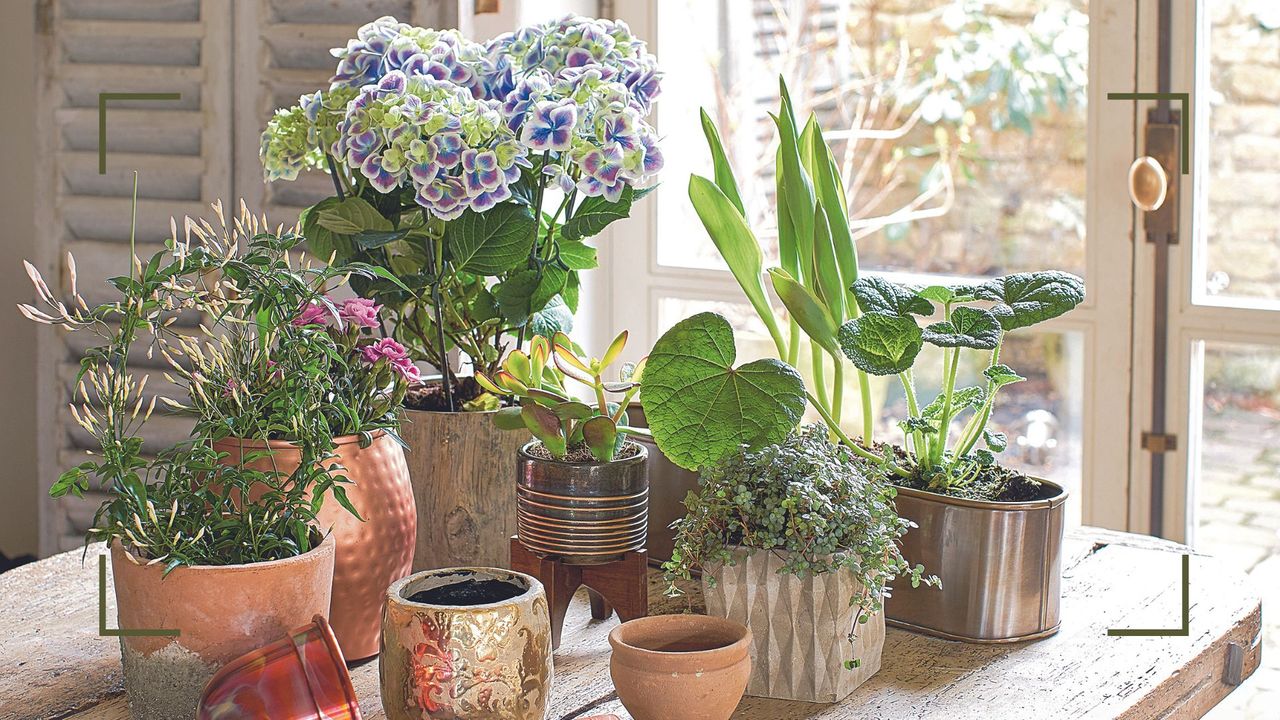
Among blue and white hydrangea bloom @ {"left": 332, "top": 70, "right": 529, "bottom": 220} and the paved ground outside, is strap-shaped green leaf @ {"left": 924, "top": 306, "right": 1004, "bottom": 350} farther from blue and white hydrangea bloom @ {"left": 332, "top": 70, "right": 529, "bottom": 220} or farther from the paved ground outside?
the paved ground outside

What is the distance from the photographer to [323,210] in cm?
112

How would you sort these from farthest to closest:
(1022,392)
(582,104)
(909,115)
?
(909,115) → (1022,392) → (582,104)

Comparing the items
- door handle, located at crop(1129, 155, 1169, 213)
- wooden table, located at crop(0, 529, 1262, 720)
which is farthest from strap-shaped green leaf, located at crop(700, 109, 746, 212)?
door handle, located at crop(1129, 155, 1169, 213)

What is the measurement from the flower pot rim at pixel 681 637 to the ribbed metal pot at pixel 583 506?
0.49 feet

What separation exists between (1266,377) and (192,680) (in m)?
1.88

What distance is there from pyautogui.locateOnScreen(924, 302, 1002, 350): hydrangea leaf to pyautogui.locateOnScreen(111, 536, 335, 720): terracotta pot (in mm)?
491

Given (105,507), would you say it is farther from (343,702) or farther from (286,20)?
(286,20)

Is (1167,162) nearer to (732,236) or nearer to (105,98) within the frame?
(732,236)

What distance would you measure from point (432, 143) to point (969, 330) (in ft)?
1.51

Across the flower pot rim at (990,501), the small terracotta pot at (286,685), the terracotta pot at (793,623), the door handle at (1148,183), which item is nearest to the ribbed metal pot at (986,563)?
the flower pot rim at (990,501)

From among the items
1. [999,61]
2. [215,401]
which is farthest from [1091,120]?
[215,401]

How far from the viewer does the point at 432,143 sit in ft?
3.33

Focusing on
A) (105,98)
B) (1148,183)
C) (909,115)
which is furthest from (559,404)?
(909,115)

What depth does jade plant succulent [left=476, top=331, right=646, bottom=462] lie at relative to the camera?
3.32 ft
